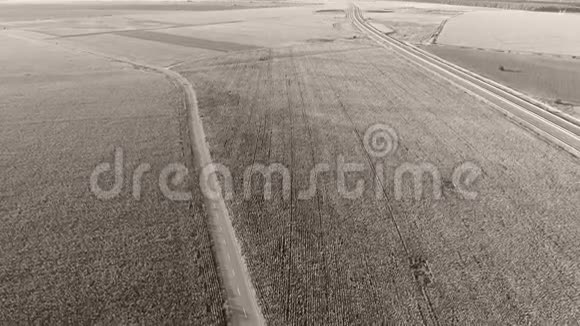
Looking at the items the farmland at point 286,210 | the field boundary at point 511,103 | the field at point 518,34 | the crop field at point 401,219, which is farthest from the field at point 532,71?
the crop field at point 401,219

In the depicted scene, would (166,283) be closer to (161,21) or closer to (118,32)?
(118,32)

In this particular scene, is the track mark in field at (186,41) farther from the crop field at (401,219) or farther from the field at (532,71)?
the crop field at (401,219)

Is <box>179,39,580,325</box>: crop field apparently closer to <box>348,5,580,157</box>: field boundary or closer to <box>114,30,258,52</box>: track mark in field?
<box>348,5,580,157</box>: field boundary

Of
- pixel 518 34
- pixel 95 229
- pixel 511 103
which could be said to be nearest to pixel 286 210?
pixel 95 229

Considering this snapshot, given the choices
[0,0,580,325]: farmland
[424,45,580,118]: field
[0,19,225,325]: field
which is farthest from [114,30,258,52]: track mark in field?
[0,19,225,325]: field

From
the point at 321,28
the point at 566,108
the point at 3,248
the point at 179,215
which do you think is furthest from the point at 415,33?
the point at 3,248

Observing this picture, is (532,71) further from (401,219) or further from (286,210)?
(286,210)
